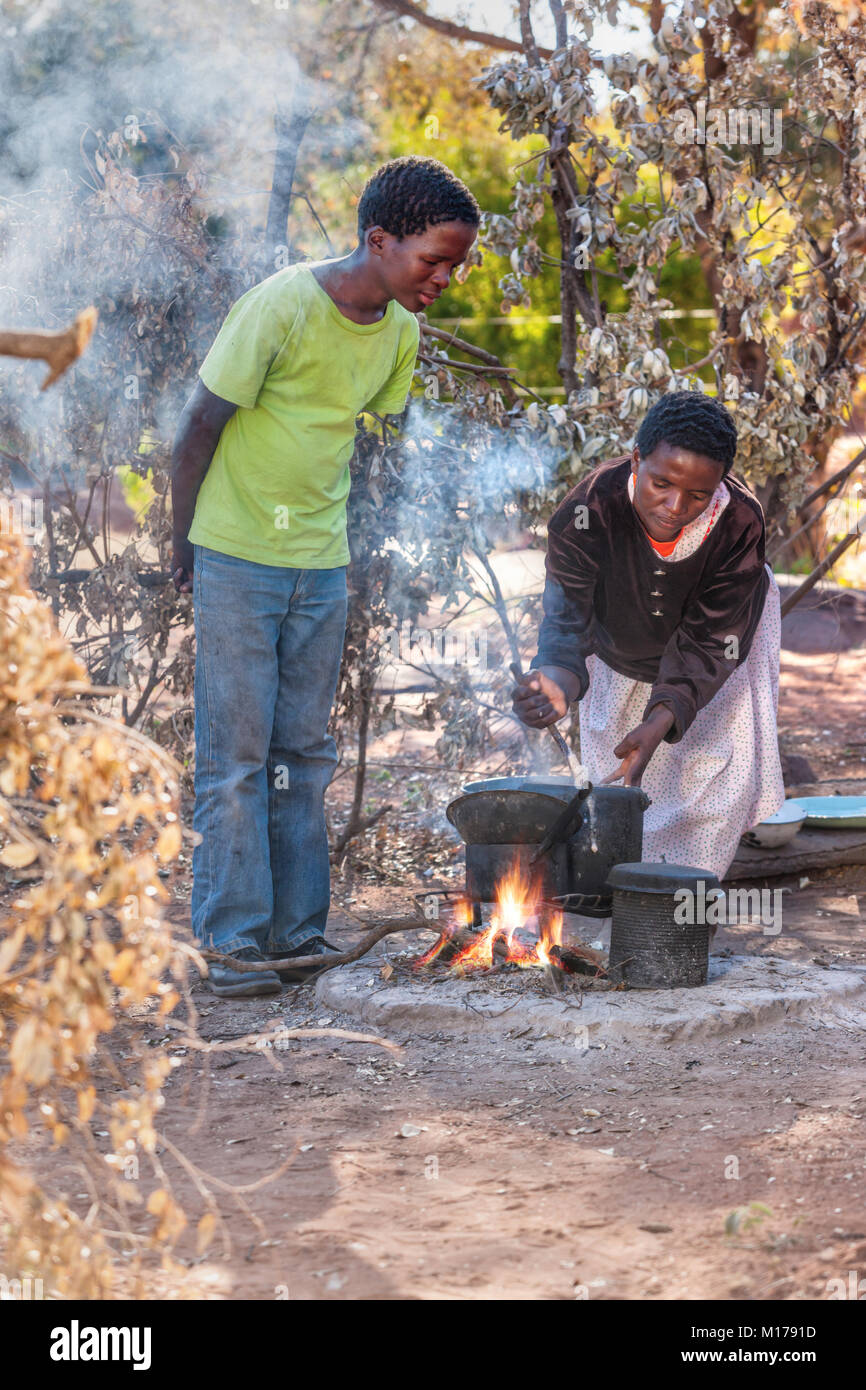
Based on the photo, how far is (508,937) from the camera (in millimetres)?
3777

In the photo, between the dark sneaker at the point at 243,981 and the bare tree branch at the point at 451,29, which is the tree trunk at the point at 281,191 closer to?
the bare tree branch at the point at 451,29

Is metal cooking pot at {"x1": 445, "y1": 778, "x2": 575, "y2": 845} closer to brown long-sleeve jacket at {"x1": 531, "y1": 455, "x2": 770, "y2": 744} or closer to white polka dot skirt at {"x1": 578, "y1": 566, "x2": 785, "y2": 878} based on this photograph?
brown long-sleeve jacket at {"x1": 531, "y1": 455, "x2": 770, "y2": 744}

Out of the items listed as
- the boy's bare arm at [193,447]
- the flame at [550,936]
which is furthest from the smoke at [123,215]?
the flame at [550,936]

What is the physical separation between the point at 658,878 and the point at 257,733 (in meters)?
1.10

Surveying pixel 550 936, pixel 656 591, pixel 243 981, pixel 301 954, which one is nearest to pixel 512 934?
pixel 550 936

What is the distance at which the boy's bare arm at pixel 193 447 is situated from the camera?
3.52m

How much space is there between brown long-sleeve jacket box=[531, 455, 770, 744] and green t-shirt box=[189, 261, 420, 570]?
73 centimetres

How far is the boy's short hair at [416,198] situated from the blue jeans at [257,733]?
907 mm

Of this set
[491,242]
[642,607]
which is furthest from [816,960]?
[491,242]

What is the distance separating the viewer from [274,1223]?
7.93 feet

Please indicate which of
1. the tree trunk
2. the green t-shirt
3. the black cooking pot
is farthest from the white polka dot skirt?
the tree trunk

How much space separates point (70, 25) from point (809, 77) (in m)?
4.30

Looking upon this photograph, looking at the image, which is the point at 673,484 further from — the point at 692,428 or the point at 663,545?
the point at 663,545
